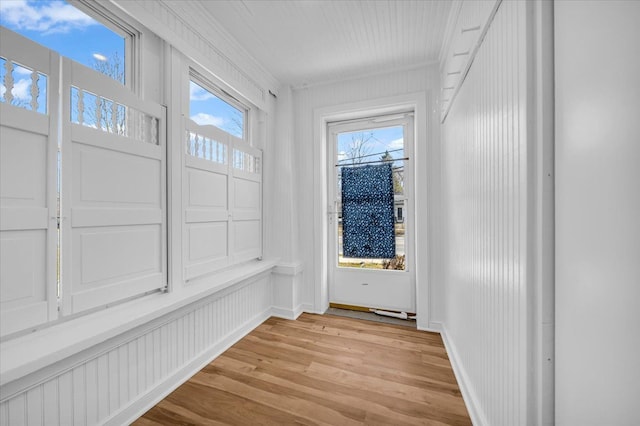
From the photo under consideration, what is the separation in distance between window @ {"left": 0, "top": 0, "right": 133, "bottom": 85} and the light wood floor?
71.7 inches

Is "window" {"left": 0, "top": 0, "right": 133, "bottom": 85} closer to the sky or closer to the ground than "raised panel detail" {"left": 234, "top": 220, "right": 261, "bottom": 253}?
closer to the sky

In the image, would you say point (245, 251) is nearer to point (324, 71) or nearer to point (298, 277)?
point (298, 277)

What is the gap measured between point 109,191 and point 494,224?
6.30 ft

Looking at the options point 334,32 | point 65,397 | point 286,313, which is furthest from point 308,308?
point 334,32

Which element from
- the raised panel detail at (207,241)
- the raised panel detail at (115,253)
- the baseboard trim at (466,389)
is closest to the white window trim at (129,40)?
the raised panel detail at (115,253)

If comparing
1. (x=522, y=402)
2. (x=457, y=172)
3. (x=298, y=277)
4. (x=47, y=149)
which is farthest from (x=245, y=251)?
(x=522, y=402)

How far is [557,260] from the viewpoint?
78 centimetres

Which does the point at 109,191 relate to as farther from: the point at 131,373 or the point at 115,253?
the point at 131,373

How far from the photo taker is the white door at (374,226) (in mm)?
2877

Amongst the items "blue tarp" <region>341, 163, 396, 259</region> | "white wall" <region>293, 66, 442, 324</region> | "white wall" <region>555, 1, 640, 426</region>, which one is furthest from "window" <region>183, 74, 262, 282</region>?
"white wall" <region>555, 1, 640, 426</region>

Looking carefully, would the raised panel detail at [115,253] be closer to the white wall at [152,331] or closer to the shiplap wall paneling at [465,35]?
the white wall at [152,331]

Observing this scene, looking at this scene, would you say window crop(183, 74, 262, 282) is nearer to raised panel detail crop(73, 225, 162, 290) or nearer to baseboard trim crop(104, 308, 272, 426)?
raised panel detail crop(73, 225, 162, 290)

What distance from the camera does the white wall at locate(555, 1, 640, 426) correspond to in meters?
0.53

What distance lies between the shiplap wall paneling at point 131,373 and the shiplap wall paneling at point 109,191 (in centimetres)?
→ 29
